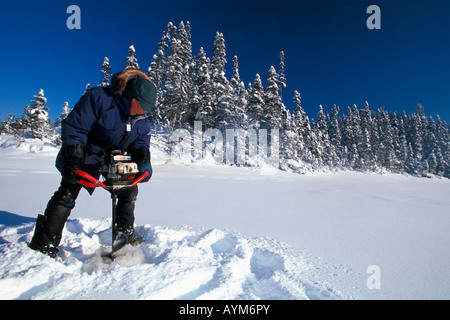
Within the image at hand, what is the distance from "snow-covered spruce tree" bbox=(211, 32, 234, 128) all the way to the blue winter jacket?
2474 cm

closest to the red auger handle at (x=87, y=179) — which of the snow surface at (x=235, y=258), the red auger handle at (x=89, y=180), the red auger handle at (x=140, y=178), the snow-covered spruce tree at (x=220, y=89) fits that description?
the red auger handle at (x=89, y=180)

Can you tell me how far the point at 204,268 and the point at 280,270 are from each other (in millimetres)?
740

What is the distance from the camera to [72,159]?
5.90 feet

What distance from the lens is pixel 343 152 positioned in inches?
1743

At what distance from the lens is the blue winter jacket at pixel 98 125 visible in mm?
1873

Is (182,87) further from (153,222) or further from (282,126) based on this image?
(153,222)
